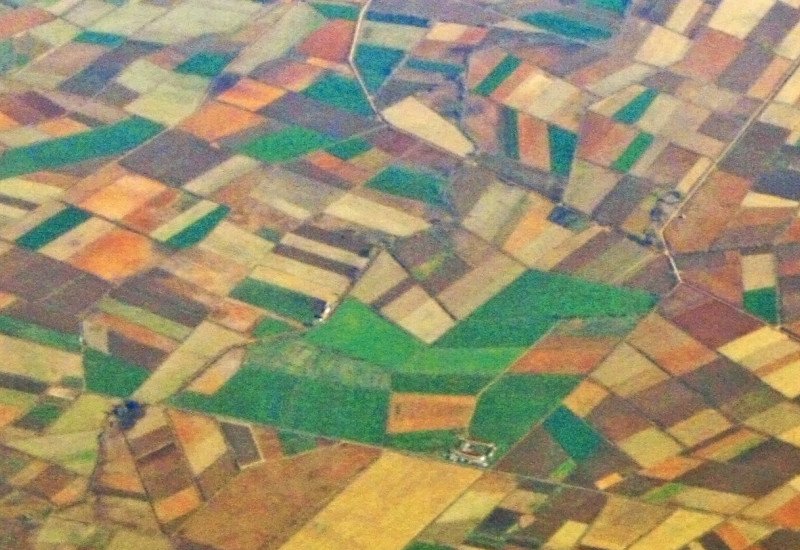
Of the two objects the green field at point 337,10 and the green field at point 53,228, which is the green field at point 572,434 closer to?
the green field at point 53,228

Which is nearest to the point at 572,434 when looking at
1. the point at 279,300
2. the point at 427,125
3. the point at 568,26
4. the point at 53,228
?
the point at 279,300

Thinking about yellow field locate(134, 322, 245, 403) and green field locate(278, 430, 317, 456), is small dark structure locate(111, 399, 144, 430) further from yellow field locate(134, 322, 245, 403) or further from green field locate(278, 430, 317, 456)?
green field locate(278, 430, 317, 456)

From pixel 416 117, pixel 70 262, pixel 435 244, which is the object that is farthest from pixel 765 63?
pixel 70 262

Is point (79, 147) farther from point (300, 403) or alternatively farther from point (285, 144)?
point (300, 403)

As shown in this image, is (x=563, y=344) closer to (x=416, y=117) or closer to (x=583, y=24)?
(x=416, y=117)

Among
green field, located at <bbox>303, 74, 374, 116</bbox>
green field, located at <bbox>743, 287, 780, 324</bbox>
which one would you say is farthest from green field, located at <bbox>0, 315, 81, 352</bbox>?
green field, located at <bbox>743, 287, 780, 324</bbox>
